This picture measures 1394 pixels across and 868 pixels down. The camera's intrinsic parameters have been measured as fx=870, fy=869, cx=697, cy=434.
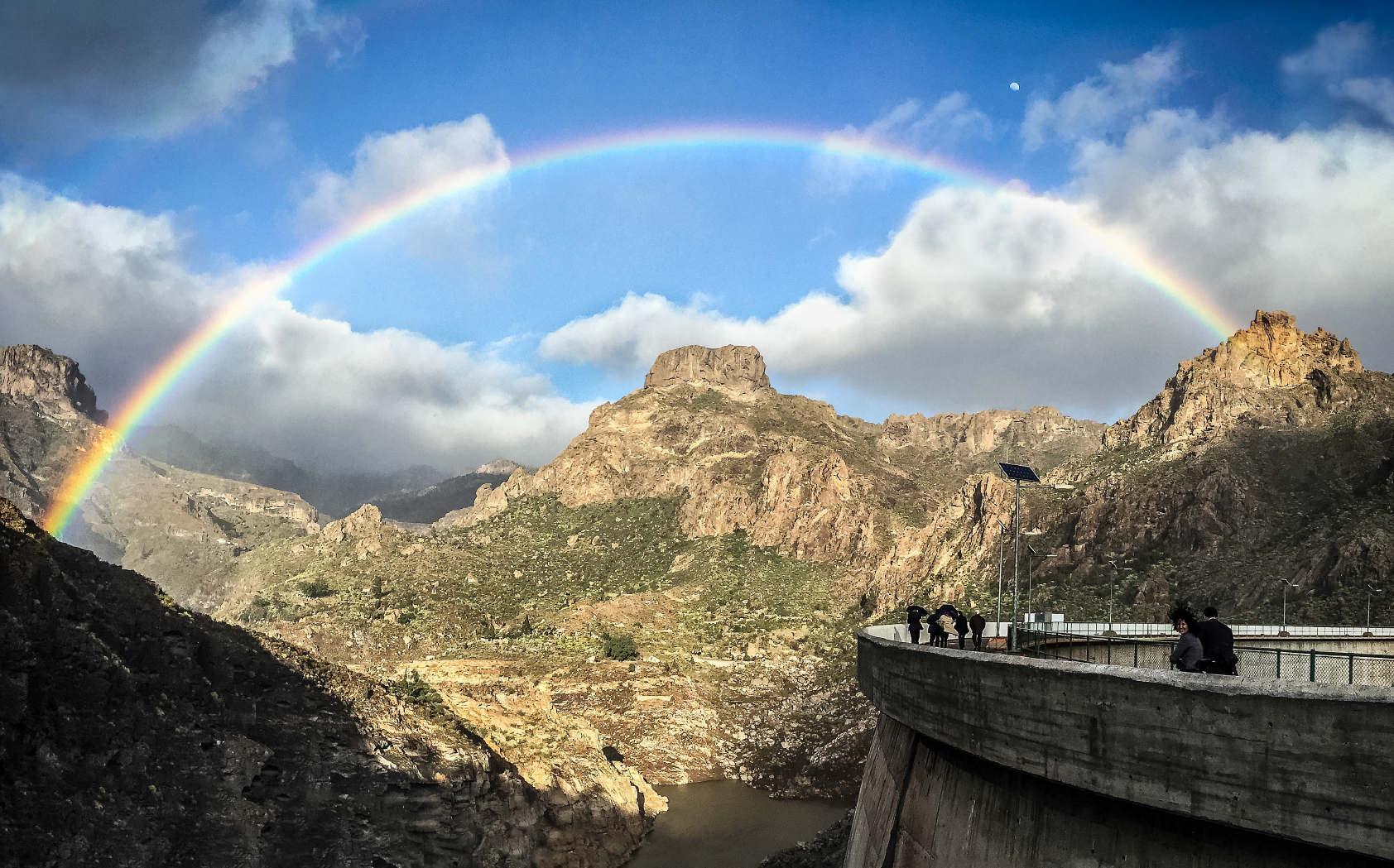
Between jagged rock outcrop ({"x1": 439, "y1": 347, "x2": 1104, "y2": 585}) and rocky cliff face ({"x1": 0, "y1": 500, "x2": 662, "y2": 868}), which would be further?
jagged rock outcrop ({"x1": 439, "y1": 347, "x2": 1104, "y2": 585})

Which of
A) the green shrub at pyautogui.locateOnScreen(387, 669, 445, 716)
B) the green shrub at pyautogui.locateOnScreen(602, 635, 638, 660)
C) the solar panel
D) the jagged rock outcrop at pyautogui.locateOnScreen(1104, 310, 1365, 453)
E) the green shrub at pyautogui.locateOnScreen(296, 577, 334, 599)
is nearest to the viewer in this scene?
the solar panel

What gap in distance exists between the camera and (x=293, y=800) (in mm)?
29016

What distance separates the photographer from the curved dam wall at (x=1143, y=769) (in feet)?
30.3

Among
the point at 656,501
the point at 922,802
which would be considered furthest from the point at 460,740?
the point at 656,501

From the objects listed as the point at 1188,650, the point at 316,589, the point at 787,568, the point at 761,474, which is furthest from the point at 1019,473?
the point at 761,474

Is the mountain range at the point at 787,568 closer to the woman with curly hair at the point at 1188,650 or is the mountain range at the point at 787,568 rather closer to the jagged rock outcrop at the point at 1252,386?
the jagged rock outcrop at the point at 1252,386

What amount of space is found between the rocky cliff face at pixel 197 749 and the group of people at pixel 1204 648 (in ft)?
82.8

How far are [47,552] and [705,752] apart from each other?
59187 mm

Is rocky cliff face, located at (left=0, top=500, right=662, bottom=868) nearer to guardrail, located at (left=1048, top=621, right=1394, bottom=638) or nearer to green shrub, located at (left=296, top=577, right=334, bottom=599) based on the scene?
guardrail, located at (left=1048, top=621, right=1394, bottom=638)

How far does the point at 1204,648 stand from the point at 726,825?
189 ft

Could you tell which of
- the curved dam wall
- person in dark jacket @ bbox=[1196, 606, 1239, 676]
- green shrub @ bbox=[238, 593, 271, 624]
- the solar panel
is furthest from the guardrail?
green shrub @ bbox=[238, 593, 271, 624]

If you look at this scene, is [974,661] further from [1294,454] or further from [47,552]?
[1294,454]

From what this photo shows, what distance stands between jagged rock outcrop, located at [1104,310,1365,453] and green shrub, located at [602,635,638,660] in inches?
2477

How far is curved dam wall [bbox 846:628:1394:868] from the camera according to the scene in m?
9.23
